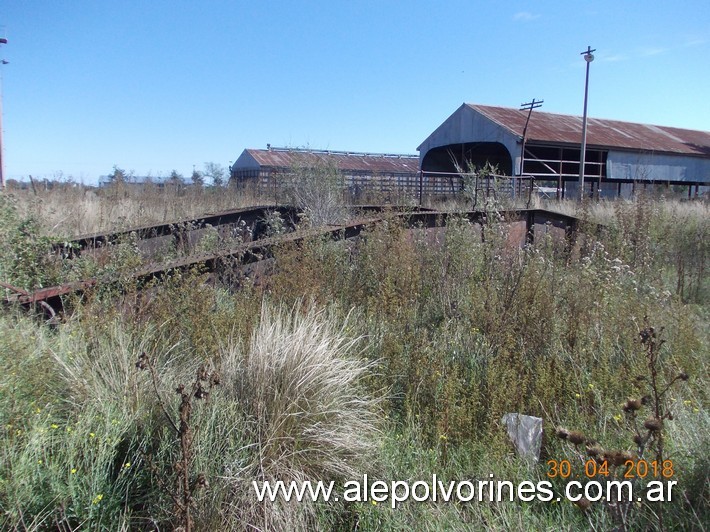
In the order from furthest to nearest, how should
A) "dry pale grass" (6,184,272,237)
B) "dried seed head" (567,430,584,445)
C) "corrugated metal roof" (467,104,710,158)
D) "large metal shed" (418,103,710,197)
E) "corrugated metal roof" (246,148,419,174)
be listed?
"corrugated metal roof" (246,148,419,174) < "corrugated metal roof" (467,104,710,158) < "large metal shed" (418,103,710,197) < "dry pale grass" (6,184,272,237) < "dried seed head" (567,430,584,445)

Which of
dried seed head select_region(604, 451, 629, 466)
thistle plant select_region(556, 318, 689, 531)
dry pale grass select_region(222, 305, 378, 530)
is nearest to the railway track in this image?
dry pale grass select_region(222, 305, 378, 530)

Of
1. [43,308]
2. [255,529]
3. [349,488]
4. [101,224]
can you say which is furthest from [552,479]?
[101,224]

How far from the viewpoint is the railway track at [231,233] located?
437 cm

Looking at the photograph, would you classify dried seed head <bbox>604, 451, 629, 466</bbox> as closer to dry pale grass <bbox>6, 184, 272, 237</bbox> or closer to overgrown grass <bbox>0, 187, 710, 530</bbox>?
overgrown grass <bbox>0, 187, 710, 530</bbox>

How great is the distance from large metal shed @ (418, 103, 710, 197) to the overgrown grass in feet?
65.8

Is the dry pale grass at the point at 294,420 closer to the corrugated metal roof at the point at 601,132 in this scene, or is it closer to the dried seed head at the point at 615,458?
the dried seed head at the point at 615,458

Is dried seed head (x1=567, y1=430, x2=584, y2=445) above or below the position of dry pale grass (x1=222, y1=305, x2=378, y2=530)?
above

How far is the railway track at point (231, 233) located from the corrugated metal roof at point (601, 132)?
17.5 meters

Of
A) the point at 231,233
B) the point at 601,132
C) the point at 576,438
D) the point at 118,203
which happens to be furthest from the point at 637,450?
the point at 601,132
